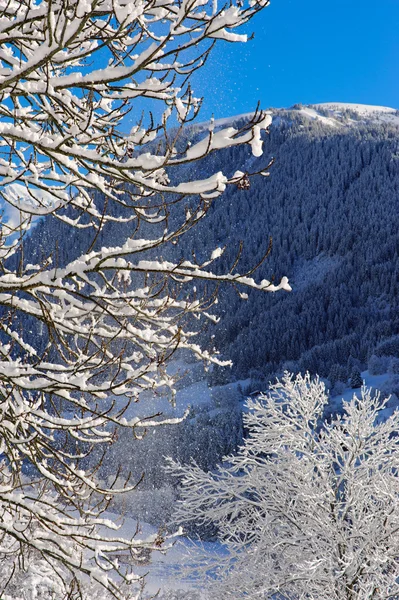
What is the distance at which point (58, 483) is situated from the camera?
2.65 m

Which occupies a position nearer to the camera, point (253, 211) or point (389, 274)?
point (389, 274)

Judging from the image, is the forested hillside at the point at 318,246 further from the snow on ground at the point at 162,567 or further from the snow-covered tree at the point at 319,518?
the snow-covered tree at the point at 319,518

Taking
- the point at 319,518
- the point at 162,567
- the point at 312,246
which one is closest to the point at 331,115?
the point at 312,246

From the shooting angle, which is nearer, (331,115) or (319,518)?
(319,518)

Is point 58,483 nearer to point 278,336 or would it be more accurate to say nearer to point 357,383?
point 357,383

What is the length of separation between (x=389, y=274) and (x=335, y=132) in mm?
45123

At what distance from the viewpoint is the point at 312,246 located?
5662cm

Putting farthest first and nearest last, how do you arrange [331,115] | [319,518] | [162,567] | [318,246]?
1. [331,115]
2. [318,246]
3. [162,567]
4. [319,518]

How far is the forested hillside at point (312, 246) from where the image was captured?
39.0m

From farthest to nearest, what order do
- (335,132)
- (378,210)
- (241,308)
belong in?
(335,132), (378,210), (241,308)

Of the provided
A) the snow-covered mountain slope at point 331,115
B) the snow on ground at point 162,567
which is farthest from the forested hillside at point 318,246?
the snow on ground at point 162,567

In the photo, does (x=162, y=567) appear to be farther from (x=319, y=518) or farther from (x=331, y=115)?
(x=331, y=115)

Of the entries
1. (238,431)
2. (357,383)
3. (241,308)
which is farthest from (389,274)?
(238,431)

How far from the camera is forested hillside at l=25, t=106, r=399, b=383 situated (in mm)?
39031
